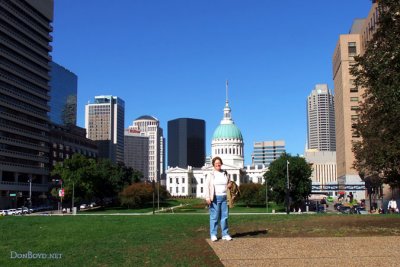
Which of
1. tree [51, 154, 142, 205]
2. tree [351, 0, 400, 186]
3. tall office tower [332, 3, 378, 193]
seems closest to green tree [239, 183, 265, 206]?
tall office tower [332, 3, 378, 193]

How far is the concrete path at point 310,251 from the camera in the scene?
1061 cm

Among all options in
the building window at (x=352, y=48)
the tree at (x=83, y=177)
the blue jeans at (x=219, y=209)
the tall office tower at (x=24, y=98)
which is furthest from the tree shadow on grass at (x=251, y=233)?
the building window at (x=352, y=48)

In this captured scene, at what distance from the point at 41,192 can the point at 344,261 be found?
393 ft

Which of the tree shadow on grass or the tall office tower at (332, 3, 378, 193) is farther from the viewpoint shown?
the tall office tower at (332, 3, 378, 193)

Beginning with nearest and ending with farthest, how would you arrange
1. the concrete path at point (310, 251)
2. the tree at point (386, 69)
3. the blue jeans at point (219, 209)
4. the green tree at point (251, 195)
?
the concrete path at point (310, 251)
the blue jeans at point (219, 209)
the tree at point (386, 69)
the green tree at point (251, 195)

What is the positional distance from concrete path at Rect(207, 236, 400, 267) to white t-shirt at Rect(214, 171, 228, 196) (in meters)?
1.30

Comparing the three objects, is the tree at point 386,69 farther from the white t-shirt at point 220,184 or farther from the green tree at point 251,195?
the green tree at point 251,195

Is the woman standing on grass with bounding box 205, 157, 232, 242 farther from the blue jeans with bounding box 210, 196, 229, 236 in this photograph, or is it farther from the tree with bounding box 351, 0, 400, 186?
the tree with bounding box 351, 0, 400, 186

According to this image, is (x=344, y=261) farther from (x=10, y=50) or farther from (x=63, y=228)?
(x=10, y=50)

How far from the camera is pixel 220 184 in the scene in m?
13.7

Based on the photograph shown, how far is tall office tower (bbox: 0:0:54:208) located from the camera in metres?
108

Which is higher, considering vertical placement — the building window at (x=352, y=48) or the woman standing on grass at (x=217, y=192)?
the building window at (x=352, y=48)

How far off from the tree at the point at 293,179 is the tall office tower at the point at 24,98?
51.9 metres

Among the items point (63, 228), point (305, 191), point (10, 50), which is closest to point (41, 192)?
point (10, 50)
